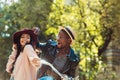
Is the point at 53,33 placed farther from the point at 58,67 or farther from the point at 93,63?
the point at 58,67

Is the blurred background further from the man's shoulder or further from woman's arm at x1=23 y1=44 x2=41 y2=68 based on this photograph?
woman's arm at x1=23 y1=44 x2=41 y2=68

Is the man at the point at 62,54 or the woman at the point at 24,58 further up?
the woman at the point at 24,58

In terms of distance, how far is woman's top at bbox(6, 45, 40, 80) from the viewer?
533 cm

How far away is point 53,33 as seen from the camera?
61.1 feet

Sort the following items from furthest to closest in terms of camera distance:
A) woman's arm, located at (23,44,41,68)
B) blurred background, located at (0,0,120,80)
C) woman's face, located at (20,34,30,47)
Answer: blurred background, located at (0,0,120,80), woman's face, located at (20,34,30,47), woman's arm, located at (23,44,41,68)

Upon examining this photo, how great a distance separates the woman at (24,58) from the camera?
5.35 meters

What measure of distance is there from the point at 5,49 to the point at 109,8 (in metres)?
6.12

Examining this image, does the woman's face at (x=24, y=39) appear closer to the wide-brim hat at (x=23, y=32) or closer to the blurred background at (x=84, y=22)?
the wide-brim hat at (x=23, y=32)

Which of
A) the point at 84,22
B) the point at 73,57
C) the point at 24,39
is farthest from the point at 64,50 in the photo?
the point at 84,22

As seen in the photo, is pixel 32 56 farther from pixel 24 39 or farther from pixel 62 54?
pixel 62 54

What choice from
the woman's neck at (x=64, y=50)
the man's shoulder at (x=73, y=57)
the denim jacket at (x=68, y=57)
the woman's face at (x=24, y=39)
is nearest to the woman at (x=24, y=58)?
the woman's face at (x=24, y=39)

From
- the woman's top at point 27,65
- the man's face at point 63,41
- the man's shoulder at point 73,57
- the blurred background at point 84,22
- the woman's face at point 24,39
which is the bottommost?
the blurred background at point 84,22

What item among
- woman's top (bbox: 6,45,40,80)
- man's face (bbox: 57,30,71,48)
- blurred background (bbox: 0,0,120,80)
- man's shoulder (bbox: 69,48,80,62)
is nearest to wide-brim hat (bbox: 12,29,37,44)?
woman's top (bbox: 6,45,40,80)

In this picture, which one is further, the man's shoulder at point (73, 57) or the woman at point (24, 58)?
the man's shoulder at point (73, 57)
